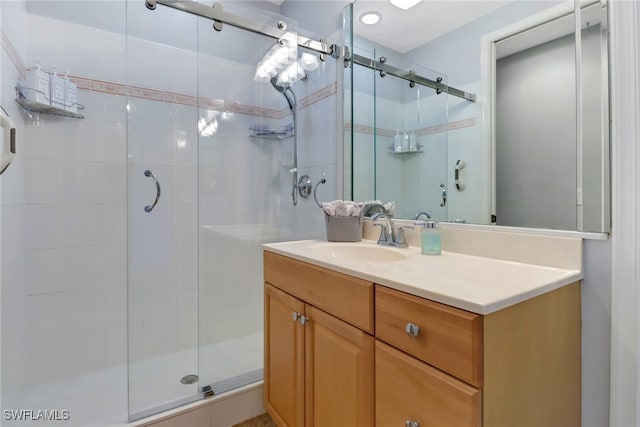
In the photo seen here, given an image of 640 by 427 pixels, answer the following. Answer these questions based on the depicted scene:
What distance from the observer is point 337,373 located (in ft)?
3.12

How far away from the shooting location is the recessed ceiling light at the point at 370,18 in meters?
1.55

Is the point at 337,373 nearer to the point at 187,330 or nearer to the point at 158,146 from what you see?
the point at 187,330

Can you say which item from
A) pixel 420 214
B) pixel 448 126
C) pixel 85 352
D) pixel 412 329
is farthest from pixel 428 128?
pixel 85 352

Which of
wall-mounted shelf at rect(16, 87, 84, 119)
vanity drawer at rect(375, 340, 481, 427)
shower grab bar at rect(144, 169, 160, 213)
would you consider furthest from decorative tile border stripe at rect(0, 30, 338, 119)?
vanity drawer at rect(375, 340, 481, 427)

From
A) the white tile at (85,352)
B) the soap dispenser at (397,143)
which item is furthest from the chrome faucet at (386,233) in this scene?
the white tile at (85,352)

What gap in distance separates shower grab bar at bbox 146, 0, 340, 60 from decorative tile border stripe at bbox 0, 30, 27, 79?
649 mm

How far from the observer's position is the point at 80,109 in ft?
5.76

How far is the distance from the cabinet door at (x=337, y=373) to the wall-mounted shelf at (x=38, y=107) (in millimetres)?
1734

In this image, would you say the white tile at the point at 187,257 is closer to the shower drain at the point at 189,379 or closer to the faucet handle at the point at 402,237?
the shower drain at the point at 189,379

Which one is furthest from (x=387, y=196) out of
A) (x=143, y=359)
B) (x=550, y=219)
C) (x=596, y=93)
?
(x=143, y=359)

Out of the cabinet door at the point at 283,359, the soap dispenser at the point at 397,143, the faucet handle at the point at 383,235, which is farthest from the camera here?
the soap dispenser at the point at 397,143

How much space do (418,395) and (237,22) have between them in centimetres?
197

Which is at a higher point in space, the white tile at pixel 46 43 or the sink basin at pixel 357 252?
the white tile at pixel 46 43

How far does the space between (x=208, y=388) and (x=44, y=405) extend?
31.9 inches
